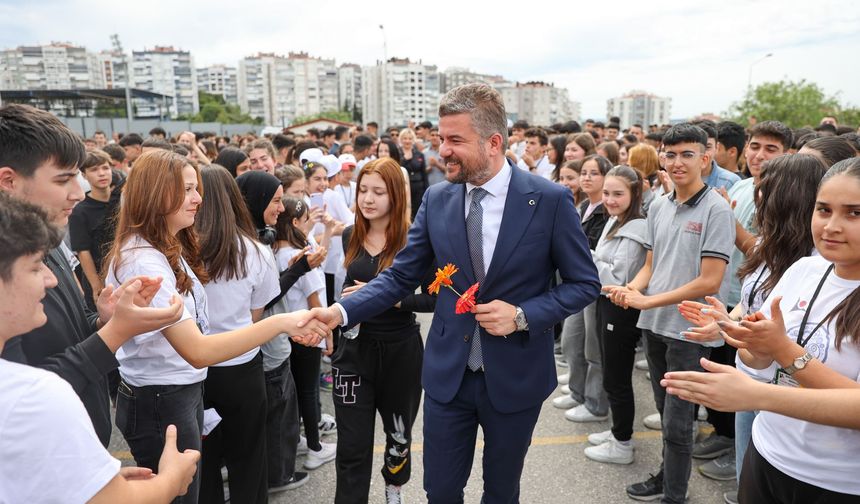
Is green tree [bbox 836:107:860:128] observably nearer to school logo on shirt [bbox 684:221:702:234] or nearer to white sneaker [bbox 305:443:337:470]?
school logo on shirt [bbox 684:221:702:234]

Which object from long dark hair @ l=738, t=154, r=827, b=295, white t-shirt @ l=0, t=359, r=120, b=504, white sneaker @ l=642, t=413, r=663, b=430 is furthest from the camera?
white sneaker @ l=642, t=413, r=663, b=430

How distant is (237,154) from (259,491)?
11.0 ft

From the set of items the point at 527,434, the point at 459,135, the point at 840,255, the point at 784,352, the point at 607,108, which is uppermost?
the point at 607,108

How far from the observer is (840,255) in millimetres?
1869

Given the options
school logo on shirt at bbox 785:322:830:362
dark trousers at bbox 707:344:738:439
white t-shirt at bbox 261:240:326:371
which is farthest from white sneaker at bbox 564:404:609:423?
school logo on shirt at bbox 785:322:830:362

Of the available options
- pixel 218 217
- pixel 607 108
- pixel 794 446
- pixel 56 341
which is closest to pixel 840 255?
pixel 794 446

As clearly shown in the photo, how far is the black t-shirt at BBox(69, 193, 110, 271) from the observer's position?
4992 mm

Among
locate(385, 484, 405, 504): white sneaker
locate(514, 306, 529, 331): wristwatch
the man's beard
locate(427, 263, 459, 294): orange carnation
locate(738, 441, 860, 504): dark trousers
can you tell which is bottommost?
locate(385, 484, 405, 504): white sneaker

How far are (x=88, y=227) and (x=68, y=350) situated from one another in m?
3.93

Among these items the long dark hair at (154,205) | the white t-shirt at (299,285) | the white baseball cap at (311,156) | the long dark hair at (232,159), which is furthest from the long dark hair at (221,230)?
the white baseball cap at (311,156)

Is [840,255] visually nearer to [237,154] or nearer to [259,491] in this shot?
[259,491]

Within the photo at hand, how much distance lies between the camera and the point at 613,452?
4051 mm

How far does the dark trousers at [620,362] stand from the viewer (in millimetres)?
3975

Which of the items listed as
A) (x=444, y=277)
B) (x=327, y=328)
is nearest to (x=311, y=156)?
→ (x=327, y=328)
